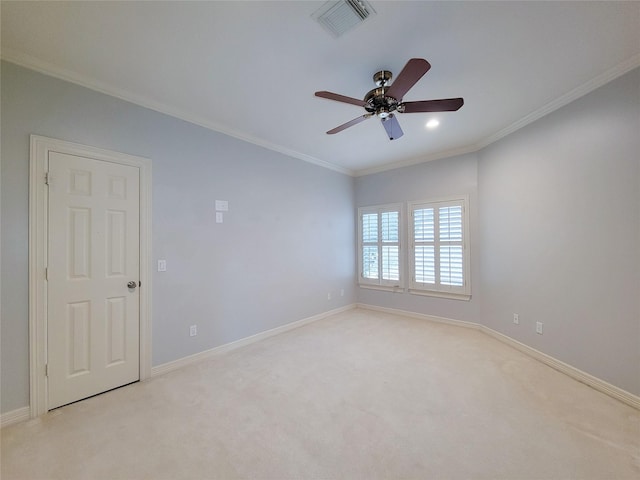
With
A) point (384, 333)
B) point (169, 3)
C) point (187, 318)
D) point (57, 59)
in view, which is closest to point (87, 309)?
point (187, 318)

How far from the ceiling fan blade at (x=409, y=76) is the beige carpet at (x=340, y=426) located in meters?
2.36

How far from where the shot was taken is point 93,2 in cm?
158

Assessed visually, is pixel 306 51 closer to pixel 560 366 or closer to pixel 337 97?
pixel 337 97

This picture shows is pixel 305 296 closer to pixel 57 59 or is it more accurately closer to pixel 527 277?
pixel 527 277

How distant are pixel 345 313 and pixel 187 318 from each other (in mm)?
2789

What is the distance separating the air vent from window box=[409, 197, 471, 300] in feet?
10.3

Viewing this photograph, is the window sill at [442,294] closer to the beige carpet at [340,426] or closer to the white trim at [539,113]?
the beige carpet at [340,426]

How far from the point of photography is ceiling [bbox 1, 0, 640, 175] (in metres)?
1.66

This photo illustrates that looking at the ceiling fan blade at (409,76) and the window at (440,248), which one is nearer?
the ceiling fan blade at (409,76)

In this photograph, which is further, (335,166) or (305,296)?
(335,166)

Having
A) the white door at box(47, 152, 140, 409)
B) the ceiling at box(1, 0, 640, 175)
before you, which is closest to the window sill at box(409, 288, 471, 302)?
the ceiling at box(1, 0, 640, 175)

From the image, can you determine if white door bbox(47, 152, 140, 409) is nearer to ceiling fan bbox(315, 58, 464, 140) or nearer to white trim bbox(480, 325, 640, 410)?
ceiling fan bbox(315, 58, 464, 140)

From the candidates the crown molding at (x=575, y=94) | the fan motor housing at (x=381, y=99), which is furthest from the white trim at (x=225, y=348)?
the crown molding at (x=575, y=94)

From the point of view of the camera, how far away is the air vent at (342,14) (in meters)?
1.60
